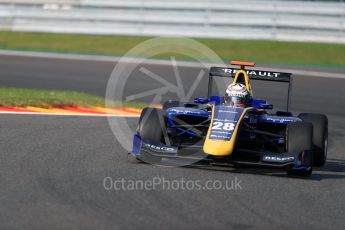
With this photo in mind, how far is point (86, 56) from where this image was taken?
22.8m

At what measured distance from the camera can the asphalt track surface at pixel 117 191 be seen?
6.97m

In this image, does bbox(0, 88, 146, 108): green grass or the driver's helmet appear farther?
Result: bbox(0, 88, 146, 108): green grass

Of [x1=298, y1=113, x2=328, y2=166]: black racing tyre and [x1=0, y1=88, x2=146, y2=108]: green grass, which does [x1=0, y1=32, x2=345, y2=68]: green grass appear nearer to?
[x1=0, y1=88, x2=146, y2=108]: green grass

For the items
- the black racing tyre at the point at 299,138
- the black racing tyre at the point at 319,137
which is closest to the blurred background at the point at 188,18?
the black racing tyre at the point at 319,137

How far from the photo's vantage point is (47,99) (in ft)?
→ 46.3

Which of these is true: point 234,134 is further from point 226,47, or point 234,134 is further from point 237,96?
point 226,47

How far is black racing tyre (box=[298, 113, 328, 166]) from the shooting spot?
1018 cm

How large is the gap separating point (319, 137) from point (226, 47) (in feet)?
44.4

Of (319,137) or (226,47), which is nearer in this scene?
(319,137)

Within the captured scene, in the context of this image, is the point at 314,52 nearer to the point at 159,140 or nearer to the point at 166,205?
the point at 159,140

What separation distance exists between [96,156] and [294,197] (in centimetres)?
266

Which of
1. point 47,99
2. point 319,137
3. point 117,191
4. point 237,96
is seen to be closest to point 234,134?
point 237,96

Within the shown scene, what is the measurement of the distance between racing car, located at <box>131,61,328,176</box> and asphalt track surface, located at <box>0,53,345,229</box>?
181 millimetres

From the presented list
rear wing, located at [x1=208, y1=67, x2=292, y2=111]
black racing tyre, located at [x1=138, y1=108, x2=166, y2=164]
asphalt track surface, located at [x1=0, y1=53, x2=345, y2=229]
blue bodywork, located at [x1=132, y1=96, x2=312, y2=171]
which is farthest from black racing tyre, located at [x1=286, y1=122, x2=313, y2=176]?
black racing tyre, located at [x1=138, y1=108, x2=166, y2=164]
